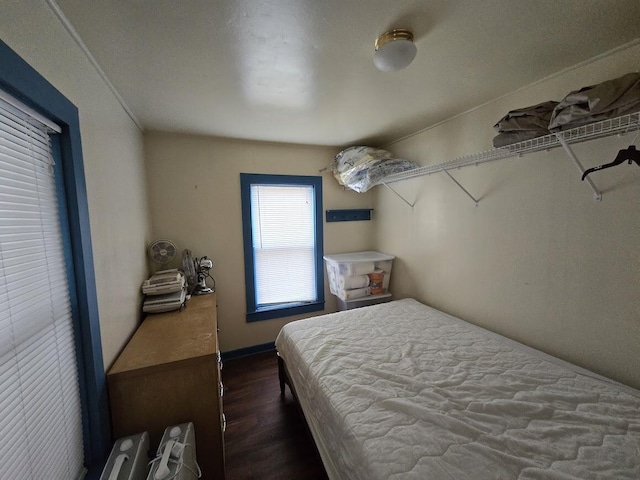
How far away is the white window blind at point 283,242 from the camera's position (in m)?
2.66

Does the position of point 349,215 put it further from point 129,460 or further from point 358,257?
point 129,460

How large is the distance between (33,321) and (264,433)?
1494 mm

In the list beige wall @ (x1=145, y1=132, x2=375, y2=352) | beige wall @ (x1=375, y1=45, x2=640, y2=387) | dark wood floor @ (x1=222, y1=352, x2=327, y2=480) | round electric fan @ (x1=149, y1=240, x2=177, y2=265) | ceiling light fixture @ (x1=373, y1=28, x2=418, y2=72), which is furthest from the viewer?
beige wall @ (x1=145, y1=132, x2=375, y2=352)

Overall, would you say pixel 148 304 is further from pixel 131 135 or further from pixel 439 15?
pixel 439 15

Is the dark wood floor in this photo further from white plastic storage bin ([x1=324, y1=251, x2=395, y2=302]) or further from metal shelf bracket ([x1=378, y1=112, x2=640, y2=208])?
metal shelf bracket ([x1=378, y1=112, x2=640, y2=208])

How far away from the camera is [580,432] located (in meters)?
0.89

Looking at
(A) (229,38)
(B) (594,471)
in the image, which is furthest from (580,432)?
(A) (229,38)

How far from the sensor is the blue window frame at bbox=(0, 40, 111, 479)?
3.10 ft

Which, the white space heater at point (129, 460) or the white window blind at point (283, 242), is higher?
the white window blind at point (283, 242)

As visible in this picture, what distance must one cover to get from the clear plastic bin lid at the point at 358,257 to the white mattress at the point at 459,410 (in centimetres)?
99

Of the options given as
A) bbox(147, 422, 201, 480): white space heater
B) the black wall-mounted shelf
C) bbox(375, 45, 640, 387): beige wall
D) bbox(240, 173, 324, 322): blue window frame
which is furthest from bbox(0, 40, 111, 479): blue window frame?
bbox(375, 45, 640, 387): beige wall

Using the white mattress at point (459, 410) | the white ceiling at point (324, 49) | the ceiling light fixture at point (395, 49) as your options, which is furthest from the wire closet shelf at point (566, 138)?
the white mattress at point (459, 410)

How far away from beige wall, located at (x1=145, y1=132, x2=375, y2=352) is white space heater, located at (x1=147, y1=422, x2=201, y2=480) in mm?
1456

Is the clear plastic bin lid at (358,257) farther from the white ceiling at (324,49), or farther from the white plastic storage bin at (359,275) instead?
the white ceiling at (324,49)
